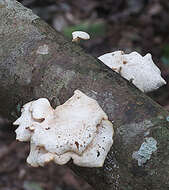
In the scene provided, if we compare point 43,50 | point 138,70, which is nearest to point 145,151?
point 138,70

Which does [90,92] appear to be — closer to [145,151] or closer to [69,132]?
[69,132]

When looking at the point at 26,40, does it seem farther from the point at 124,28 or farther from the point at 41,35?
the point at 124,28

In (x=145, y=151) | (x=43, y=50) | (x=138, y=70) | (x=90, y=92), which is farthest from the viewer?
(x=138, y=70)

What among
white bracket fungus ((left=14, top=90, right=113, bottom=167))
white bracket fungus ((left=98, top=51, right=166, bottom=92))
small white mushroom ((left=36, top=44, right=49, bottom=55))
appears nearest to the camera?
white bracket fungus ((left=14, top=90, right=113, bottom=167))

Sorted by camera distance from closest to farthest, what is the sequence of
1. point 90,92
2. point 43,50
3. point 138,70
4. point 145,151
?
1. point 145,151
2. point 90,92
3. point 43,50
4. point 138,70

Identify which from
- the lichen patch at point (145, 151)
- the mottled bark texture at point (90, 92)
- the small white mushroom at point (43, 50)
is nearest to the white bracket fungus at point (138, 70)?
the mottled bark texture at point (90, 92)

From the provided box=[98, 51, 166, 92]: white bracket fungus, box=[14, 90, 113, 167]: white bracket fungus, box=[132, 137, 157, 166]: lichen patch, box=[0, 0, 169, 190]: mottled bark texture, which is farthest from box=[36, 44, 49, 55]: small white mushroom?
box=[132, 137, 157, 166]: lichen patch

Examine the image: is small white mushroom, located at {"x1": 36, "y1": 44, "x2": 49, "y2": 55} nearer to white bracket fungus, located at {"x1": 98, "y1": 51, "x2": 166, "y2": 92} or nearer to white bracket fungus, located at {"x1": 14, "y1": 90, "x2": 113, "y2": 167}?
white bracket fungus, located at {"x1": 14, "y1": 90, "x2": 113, "y2": 167}

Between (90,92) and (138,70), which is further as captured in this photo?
(138,70)
